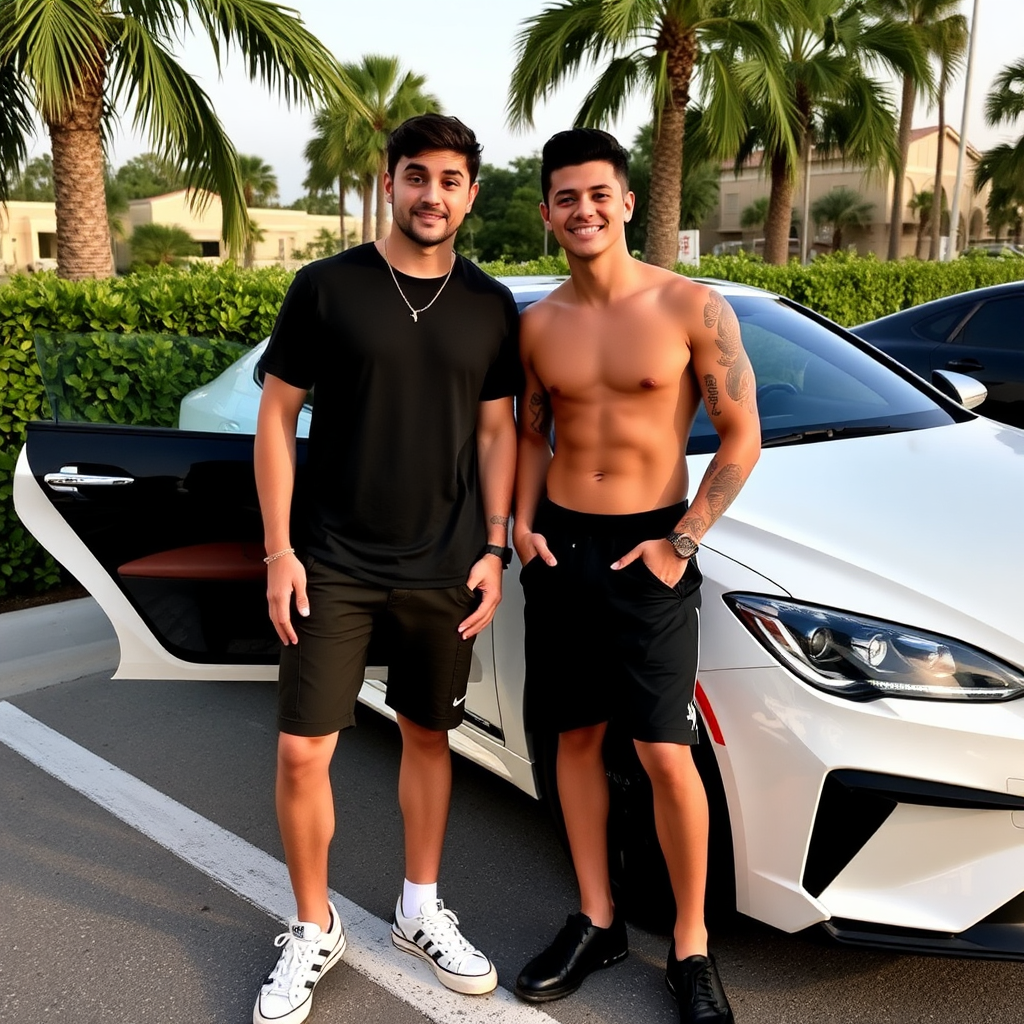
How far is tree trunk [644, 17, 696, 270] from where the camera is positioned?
1191cm

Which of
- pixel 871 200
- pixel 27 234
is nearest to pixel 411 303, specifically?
pixel 27 234

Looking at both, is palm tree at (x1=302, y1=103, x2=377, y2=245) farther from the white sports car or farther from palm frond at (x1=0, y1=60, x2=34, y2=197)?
the white sports car

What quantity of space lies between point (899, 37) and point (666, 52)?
25.6ft

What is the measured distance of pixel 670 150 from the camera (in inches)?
501

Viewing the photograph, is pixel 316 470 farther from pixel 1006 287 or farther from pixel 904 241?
pixel 904 241

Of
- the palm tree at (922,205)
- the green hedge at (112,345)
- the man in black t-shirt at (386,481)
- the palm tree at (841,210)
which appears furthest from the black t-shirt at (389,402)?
the palm tree at (841,210)

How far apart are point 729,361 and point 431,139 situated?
30.8 inches

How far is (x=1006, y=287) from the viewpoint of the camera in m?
6.60

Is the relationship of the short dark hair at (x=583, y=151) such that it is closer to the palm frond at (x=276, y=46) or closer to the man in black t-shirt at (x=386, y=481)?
the man in black t-shirt at (x=386, y=481)

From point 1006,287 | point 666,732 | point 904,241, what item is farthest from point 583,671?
point 904,241

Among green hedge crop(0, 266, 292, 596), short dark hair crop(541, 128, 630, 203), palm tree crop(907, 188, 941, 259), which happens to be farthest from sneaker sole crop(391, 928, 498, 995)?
palm tree crop(907, 188, 941, 259)

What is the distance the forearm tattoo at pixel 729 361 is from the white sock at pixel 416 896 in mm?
1328

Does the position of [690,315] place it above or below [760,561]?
above

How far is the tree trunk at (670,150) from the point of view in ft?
39.1
